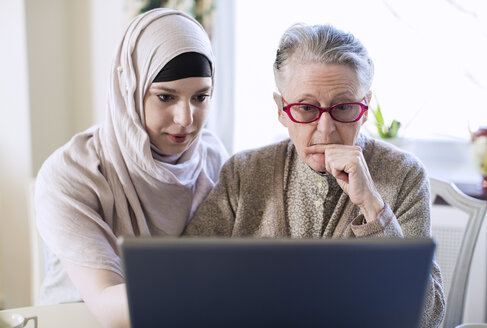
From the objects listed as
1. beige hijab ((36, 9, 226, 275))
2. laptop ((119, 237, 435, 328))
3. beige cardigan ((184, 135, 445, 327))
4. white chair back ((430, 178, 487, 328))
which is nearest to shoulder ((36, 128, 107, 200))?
Answer: beige hijab ((36, 9, 226, 275))

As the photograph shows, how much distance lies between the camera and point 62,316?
1.24 m

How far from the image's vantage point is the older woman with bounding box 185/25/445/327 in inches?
47.9

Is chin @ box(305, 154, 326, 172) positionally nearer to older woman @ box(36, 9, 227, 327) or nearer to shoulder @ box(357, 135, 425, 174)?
shoulder @ box(357, 135, 425, 174)

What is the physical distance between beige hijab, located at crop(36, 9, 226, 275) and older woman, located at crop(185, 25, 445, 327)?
4.8 inches

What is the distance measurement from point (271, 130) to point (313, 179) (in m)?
1.61

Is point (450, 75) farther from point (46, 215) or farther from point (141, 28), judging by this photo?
point (46, 215)

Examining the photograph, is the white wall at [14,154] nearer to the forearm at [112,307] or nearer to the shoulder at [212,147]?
the shoulder at [212,147]

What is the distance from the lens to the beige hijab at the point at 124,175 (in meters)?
1.37

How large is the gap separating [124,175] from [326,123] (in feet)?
1.97

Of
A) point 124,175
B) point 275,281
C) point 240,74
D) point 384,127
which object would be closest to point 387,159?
point 124,175

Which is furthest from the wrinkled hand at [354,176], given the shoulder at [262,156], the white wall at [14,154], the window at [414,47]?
the white wall at [14,154]

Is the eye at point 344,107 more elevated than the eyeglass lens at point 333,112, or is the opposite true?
the eye at point 344,107

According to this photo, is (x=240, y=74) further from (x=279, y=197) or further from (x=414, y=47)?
(x=279, y=197)

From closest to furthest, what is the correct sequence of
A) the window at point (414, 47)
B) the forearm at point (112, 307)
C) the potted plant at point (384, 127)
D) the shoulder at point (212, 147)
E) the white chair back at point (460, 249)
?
1. the forearm at point (112, 307)
2. the white chair back at point (460, 249)
3. the shoulder at point (212, 147)
4. the potted plant at point (384, 127)
5. the window at point (414, 47)
